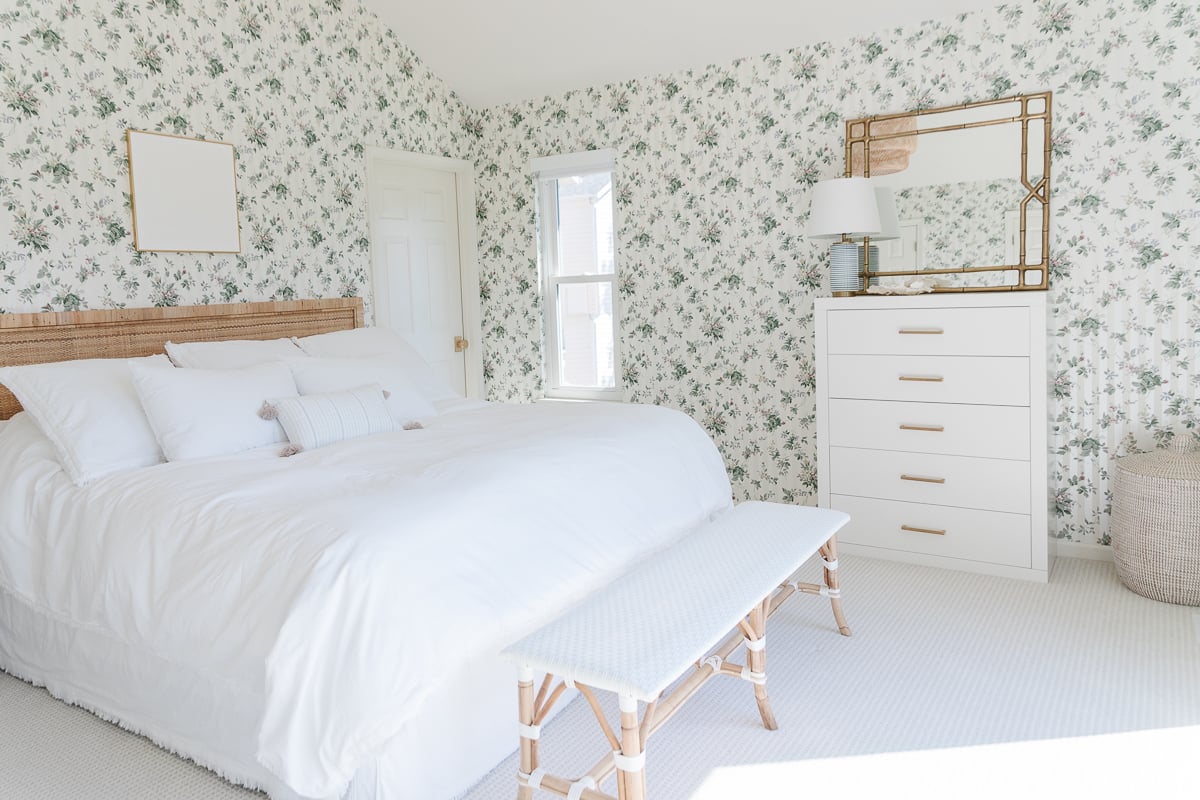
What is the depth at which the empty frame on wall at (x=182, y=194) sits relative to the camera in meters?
3.47

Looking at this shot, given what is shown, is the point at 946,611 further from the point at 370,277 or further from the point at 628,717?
the point at 370,277

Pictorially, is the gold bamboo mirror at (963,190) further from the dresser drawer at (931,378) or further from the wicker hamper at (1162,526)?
the wicker hamper at (1162,526)

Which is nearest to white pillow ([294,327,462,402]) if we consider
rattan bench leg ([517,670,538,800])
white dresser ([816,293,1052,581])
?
white dresser ([816,293,1052,581])

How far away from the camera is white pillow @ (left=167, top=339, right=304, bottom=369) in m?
3.20

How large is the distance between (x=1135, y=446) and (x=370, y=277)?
142 inches

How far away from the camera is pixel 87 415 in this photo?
274 cm

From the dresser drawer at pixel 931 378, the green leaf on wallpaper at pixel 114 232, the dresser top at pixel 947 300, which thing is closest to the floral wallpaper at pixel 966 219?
the dresser top at pixel 947 300

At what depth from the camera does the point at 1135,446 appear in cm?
347

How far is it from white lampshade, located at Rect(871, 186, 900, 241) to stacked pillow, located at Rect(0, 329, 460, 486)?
7.41ft

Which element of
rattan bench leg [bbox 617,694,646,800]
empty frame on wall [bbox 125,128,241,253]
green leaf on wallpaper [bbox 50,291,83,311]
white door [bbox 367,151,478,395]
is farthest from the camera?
white door [bbox 367,151,478,395]

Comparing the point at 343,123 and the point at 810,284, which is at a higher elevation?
the point at 343,123

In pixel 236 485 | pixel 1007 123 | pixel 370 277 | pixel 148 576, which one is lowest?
pixel 148 576

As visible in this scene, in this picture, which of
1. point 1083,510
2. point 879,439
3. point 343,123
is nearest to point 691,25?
point 343,123

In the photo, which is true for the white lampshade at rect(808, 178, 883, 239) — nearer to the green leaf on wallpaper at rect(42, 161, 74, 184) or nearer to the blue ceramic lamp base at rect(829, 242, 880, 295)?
the blue ceramic lamp base at rect(829, 242, 880, 295)
